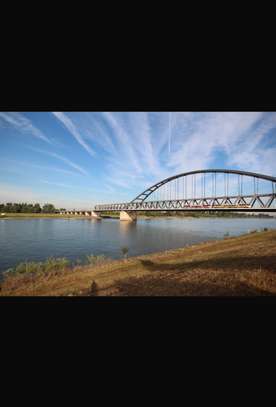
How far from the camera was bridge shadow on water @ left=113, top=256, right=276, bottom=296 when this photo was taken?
11.5 ft

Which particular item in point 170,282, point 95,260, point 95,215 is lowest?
point 95,260

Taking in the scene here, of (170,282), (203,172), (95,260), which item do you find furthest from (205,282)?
(203,172)

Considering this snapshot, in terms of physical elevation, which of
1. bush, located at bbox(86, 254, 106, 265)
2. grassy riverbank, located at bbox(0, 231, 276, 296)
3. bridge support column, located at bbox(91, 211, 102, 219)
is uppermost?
bridge support column, located at bbox(91, 211, 102, 219)

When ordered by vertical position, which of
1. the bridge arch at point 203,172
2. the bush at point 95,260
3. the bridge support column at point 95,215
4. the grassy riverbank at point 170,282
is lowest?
the bush at point 95,260

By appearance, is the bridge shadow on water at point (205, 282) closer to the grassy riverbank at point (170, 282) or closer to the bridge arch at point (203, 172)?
the grassy riverbank at point (170, 282)

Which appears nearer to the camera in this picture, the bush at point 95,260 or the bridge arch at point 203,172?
the bush at point 95,260

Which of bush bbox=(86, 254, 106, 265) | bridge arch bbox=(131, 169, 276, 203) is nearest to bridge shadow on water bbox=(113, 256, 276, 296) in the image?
bush bbox=(86, 254, 106, 265)

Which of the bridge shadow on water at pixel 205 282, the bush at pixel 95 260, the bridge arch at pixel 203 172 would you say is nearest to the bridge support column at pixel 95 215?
the bridge arch at pixel 203 172

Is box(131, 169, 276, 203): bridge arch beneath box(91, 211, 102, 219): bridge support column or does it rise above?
Result: above

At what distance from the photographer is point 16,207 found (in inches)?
1796

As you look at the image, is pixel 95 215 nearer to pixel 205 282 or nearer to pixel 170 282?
pixel 170 282

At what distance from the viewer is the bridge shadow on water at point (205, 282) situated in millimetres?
3499

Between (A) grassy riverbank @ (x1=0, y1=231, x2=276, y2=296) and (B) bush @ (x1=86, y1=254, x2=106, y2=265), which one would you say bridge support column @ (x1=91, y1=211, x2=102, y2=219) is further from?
(A) grassy riverbank @ (x1=0, y1=231, x2=276, y2=296)

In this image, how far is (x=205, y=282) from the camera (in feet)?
13.0
